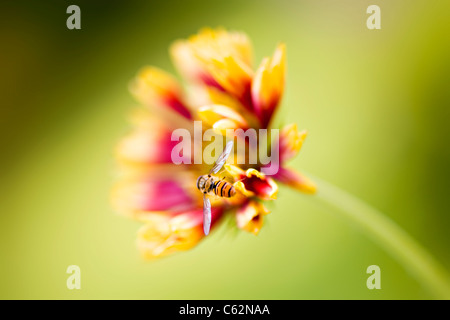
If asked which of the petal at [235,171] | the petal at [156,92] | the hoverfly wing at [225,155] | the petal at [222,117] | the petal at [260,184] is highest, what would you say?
the petal at [156,92]

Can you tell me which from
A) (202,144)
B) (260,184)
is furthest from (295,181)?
(202,144)

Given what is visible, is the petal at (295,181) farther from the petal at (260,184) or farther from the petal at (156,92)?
the petal at (156,92)

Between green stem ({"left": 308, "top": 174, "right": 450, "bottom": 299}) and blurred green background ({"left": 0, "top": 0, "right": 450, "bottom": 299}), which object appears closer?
green stem ({"left": 308, "top": 174, "right": 450, "bottom": 299})

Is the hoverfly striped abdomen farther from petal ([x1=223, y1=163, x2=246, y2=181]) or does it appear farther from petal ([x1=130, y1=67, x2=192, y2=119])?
petal ([x1=130, y1=67, x2=192, y2=119])

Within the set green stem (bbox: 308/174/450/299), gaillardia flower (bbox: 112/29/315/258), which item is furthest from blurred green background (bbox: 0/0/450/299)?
green stem (bbox: 308/174/450/299)

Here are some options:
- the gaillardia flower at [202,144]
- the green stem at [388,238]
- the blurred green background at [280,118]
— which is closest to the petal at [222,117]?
the gaillardia flower at [202,144]
